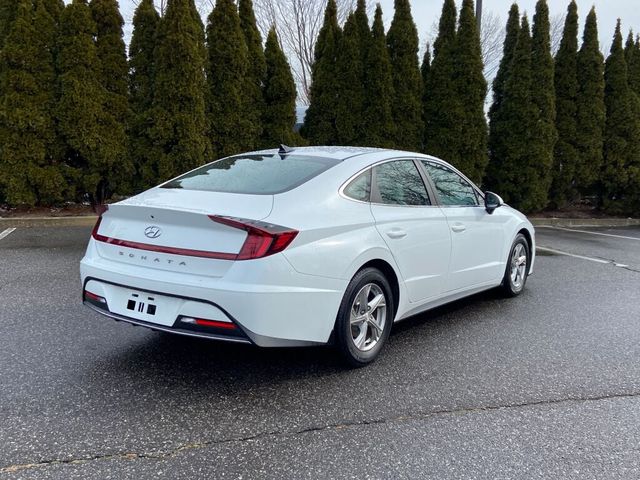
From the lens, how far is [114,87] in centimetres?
1084

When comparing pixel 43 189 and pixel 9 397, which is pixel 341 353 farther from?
pixel 43 189

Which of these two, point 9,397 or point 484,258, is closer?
point 9,397

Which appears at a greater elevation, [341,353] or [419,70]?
[419,70]

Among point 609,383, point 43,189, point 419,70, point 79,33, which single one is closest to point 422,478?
point 609,383

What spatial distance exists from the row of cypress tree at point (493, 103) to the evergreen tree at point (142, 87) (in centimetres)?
367

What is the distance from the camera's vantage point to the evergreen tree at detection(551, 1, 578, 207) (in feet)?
45.3

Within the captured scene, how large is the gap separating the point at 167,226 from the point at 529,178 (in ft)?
37.9

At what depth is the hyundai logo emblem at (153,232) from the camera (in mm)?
3262

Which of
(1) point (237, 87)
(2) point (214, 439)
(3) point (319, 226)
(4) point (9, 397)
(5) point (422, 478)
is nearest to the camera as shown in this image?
(5) point (422, 478)

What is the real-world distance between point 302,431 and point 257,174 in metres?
1.83

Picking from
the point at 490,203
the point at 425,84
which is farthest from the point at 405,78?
the point at 490,203

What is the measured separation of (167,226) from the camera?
10.7 feet

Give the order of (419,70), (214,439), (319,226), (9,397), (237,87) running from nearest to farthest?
1. (214,439)
2. (9,397)
3. (319,226)
4. (237,87)
5. (419,70)

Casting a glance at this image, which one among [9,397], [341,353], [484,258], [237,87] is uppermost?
[237,87]
